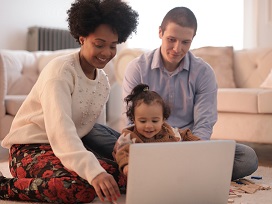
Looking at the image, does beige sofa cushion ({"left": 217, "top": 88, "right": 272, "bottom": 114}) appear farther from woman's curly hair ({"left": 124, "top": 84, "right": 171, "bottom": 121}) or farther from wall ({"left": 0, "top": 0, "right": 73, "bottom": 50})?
wall ({"left": 0, "top": 0, "right": 73, "bottom": 50})

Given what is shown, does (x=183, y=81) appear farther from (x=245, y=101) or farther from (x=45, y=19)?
(x=45, y=19)

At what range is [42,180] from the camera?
171 centimetres

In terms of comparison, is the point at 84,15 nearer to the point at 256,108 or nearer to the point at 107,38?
the point at 107,38

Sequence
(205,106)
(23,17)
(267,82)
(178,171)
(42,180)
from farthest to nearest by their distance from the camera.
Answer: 1. (23,17)
2. (267,82)
3. (205,106)
4. (42,180)
5. (178,171)

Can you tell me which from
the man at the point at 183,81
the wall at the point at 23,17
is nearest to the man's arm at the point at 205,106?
the man at the point at 183,81

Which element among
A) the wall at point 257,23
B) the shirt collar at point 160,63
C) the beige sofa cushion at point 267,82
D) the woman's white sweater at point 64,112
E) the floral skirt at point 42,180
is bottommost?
the floral skirt at point 42,180

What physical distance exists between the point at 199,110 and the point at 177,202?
0.82m

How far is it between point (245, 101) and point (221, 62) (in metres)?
0.69

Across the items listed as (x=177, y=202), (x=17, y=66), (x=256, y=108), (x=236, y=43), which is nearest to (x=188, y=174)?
(x=177, y=202)

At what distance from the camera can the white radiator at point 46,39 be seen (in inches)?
216

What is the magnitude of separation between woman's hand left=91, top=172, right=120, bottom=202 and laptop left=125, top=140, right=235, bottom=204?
1.8 inches

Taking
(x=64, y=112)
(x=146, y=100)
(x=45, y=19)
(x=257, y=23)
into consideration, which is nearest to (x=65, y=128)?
(x=64, y=112)

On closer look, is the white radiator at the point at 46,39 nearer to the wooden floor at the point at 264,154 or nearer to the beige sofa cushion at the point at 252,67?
the beige sofa cushion at the point at 252,67

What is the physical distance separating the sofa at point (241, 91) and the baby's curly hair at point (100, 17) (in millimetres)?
1331
